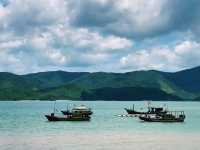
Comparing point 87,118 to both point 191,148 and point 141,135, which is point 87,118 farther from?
point 191,148

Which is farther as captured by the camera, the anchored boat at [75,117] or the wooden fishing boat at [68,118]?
the anchored boat at [75,117]

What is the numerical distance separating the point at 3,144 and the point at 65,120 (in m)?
68.0

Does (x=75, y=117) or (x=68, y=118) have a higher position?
(x=75, y=117)

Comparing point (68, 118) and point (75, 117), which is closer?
point (68, 118)

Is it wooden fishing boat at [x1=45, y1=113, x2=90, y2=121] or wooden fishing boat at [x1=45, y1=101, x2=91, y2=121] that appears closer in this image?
wooden fishing boat at [x1=45, y1=113, x2=90, y2=121]

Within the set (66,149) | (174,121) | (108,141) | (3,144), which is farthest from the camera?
(174,121)

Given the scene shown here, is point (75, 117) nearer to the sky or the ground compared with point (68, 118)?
nearer to the sky

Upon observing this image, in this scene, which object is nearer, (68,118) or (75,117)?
(68,118)

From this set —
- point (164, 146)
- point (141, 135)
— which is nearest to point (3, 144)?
point (164, 146)

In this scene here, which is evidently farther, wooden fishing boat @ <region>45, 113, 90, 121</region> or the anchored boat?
the anchored boat

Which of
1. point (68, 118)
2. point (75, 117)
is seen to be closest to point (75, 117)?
point (75, 117)

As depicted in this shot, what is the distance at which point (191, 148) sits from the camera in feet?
248

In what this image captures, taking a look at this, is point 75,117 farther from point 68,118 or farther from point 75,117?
point 68,118

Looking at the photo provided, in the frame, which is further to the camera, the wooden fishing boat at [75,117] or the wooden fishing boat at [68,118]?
the wooden fishing boat at [75,117]
